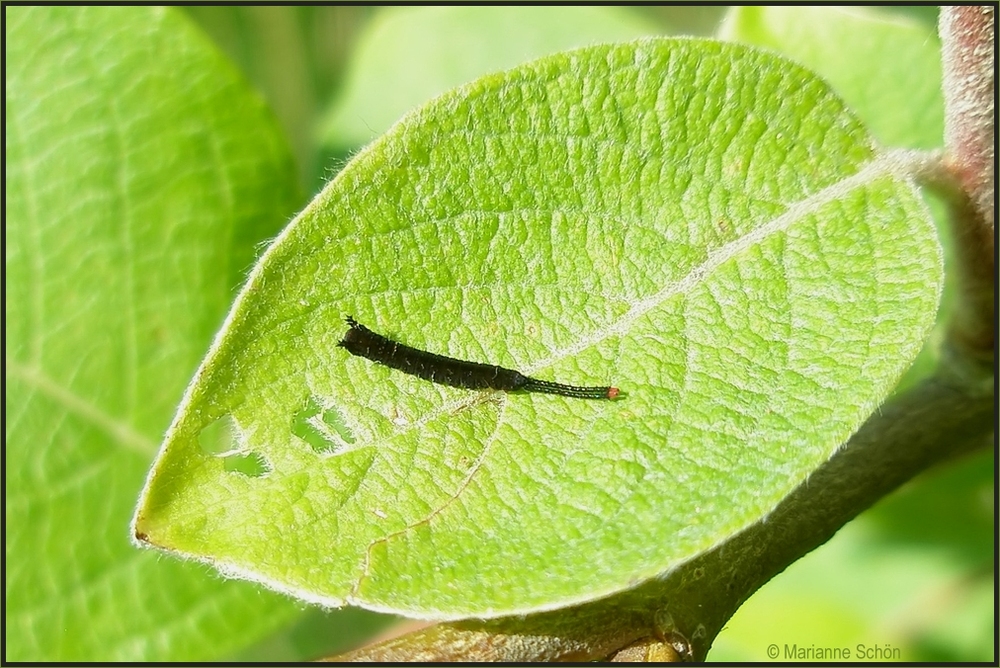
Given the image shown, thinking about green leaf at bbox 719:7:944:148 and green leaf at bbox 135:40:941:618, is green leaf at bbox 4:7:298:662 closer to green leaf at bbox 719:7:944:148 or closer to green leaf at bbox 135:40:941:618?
green leaf at bbox 135:40:941:618

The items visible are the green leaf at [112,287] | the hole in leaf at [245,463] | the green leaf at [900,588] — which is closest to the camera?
the hole in leaf at [245,463]

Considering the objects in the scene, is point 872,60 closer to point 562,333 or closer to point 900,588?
point 562,333

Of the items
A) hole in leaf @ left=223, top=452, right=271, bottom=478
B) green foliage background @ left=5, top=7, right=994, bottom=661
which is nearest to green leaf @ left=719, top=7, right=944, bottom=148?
green foliage background @ left=5, top=7, right=994, bottom=661

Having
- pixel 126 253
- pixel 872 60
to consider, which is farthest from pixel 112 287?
pixel 872 60

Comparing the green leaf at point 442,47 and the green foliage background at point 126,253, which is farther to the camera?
the green leaf at point 442,47

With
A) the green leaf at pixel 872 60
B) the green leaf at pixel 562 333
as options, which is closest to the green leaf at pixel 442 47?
the green leaf at pixel 872 60

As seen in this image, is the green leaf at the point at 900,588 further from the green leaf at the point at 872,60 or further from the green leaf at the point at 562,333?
the green leaf at the point at 562,333

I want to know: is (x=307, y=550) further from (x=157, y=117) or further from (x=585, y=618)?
(x=157, y=117)
